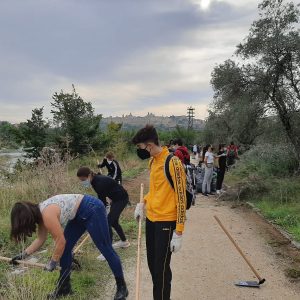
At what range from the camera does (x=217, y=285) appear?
4.83 meters

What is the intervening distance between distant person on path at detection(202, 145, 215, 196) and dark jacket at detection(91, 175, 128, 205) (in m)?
6.10

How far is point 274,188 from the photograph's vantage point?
10.7 meters

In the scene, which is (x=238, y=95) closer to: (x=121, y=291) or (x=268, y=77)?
(x=268, y=77)

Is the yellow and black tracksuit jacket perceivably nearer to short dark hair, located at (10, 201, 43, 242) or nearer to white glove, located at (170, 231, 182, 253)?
white glove, located at (170, 231, 182, 253)

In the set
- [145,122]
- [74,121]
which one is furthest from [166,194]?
[74,121]

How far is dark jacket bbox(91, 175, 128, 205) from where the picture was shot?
17.9 feet

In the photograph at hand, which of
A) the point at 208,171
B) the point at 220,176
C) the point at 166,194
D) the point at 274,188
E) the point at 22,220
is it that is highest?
the point at 166,194

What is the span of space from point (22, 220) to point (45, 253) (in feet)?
8.77

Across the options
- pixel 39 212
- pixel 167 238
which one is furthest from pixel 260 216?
pixel 39 212

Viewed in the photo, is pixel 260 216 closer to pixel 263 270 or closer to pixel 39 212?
pixel 263 270

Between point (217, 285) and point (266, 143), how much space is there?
35.3 ft

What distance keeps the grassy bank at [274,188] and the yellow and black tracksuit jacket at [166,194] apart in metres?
4.11

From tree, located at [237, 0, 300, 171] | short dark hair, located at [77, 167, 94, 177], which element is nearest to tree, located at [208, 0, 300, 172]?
tree, located at [237, 0, 300, 171]

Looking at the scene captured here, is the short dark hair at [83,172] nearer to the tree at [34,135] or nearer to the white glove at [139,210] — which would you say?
the white glove at [139,210]
